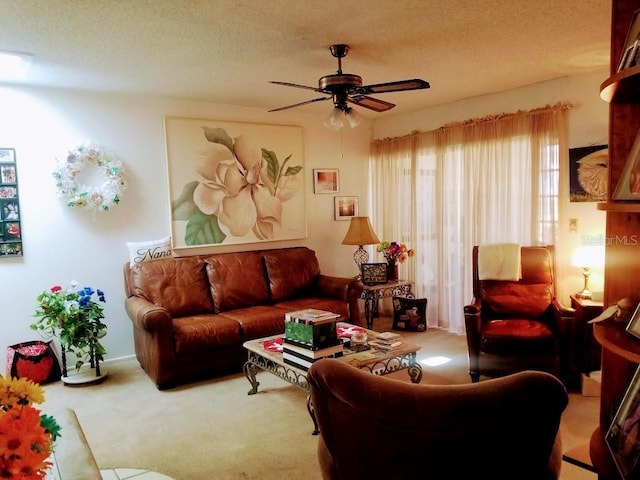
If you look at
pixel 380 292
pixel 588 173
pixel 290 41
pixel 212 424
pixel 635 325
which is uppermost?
pixel 290 41

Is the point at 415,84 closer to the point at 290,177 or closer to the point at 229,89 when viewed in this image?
the point at 229,89

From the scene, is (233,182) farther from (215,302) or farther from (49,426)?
(49,426)

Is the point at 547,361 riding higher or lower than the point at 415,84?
lower

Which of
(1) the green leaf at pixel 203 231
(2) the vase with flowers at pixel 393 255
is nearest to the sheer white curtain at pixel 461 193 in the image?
(2) the vase with flowers at pixel 393 255

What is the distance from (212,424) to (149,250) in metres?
1.92

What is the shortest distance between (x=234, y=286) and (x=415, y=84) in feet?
8.53

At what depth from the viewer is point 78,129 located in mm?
3934

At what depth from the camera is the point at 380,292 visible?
4855mm

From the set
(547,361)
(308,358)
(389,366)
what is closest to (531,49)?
(547,361)

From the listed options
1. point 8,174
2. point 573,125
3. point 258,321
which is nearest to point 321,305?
point 258,321

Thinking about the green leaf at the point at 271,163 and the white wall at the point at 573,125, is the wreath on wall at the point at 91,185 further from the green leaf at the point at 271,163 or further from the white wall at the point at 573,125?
the white wall at the point at 573,125

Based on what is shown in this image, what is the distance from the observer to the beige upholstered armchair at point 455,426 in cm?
118

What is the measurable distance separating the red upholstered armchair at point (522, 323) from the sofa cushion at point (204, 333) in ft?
6.18

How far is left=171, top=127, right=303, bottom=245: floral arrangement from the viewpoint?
4.50 m
